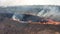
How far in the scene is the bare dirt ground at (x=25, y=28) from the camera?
22.4 inches

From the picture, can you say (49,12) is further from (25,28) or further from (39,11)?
(25,28)

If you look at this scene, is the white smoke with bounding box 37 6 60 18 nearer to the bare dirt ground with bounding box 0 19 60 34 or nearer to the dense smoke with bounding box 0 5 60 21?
the dense smoke with bounding box 0 5 60 21

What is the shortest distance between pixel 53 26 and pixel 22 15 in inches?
7.9

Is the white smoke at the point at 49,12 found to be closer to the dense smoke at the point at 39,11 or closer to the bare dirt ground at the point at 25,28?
the dense smoke at the point at 39,11

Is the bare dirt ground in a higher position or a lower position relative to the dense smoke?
lower

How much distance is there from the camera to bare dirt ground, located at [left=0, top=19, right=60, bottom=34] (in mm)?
568

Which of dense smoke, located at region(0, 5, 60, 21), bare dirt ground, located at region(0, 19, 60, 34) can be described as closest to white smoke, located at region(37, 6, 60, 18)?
dense smoke, located at region(0, 5, 60, 21)

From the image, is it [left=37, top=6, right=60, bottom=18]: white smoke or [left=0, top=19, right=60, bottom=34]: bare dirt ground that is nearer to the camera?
[left=0, top=19, right=60, bottom=34]: bare dirt ground

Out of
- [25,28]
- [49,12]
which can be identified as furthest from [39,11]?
[25,28]

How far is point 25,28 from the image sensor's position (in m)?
0.59

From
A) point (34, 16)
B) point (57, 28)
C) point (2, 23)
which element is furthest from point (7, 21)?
point (57, 28)

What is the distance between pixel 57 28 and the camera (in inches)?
23.1

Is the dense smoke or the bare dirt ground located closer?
the bare dirt ground

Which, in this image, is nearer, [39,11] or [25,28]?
[25,28]
